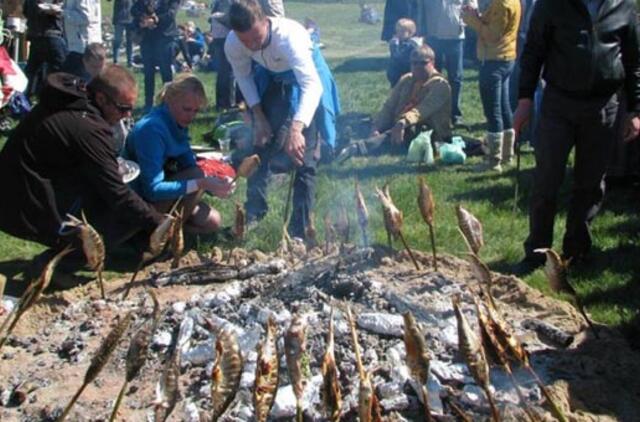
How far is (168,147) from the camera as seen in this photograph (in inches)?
231

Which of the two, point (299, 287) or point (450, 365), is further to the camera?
point (299, 287)

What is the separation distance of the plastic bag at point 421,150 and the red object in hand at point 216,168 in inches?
82.1

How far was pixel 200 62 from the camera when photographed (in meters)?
15.7

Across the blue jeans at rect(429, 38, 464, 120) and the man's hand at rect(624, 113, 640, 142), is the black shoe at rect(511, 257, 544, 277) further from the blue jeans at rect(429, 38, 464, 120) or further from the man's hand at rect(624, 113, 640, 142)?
the blue jeans at rect(429, 38, 464, 120)

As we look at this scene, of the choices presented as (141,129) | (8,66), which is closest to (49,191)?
(141,129)

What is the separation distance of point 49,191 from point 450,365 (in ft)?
8.78

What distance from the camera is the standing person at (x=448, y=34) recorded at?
31.3ft

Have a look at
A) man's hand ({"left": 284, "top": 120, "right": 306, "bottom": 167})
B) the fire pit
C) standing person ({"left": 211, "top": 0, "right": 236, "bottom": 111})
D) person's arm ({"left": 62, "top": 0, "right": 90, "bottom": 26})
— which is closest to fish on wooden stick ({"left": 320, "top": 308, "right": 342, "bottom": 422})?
the fire pit

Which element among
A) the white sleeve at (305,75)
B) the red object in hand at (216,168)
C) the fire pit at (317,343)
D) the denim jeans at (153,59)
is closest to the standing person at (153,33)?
the denim jeans at (153,59)

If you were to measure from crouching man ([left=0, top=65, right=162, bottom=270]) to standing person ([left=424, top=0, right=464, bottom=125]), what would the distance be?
499cm

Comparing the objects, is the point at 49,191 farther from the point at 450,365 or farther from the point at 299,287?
the point at 450,365

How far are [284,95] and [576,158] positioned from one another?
6.49ft

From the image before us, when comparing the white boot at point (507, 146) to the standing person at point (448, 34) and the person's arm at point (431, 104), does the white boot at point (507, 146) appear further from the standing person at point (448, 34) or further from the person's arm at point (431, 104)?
the standing person at point (448, 34)

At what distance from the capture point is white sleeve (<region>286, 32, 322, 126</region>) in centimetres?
565
